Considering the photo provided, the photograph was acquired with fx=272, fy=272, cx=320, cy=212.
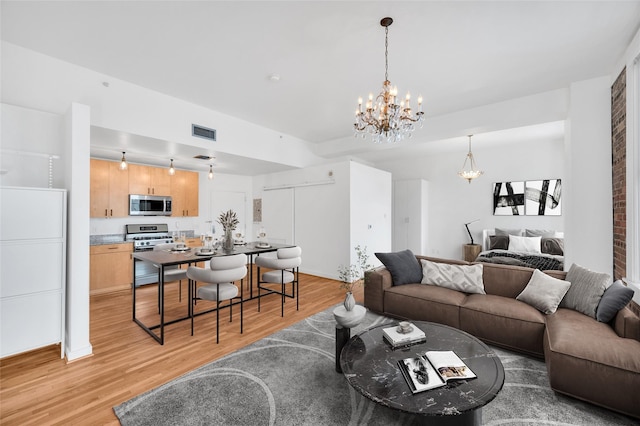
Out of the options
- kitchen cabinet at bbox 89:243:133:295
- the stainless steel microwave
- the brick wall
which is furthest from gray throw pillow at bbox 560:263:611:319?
the stainless steel microwave

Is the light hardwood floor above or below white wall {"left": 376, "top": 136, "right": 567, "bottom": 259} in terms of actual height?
below

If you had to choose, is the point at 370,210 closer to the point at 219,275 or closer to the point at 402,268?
the point at 402,268

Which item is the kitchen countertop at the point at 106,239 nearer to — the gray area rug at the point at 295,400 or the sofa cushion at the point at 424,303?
the gray area rug at the point at 295,400

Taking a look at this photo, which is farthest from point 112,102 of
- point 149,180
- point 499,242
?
point 499,242

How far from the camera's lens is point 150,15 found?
242cm

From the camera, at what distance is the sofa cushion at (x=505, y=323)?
255 centimetres

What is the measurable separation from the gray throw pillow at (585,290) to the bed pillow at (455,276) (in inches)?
31.2

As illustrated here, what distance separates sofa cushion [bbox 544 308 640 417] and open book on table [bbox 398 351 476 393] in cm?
84

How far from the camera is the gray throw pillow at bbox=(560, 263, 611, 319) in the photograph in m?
2.54

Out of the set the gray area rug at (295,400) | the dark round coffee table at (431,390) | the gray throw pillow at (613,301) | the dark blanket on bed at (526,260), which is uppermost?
the gray throw pillow at (613,301)

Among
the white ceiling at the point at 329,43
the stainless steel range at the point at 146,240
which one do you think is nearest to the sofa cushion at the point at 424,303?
the white ceiling at the point at 329,43

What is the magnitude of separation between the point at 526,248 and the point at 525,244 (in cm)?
9

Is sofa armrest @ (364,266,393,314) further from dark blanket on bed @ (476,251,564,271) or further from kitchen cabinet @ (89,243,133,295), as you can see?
kitchen cabinet @ (89,243,133,295)

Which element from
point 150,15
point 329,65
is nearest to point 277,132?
point 329,65
